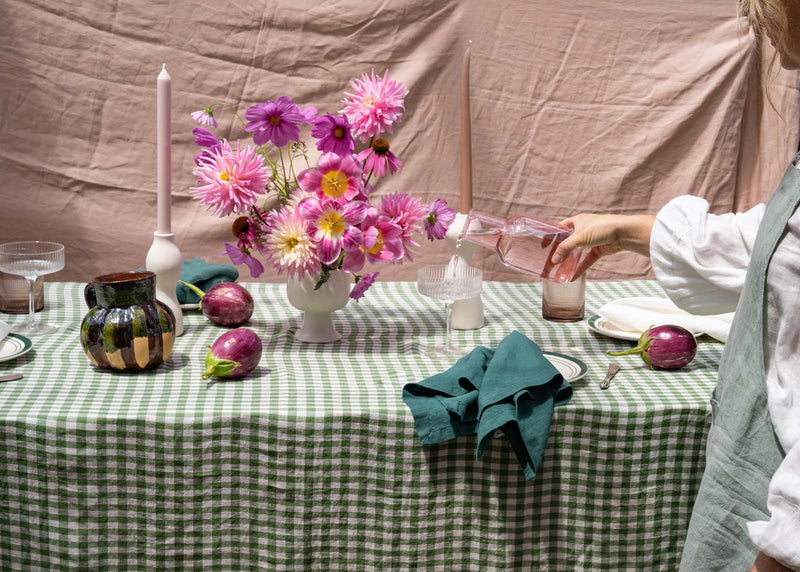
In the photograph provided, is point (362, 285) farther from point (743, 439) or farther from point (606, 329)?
point (743, 439)

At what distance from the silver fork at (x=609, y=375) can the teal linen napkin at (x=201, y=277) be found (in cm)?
78

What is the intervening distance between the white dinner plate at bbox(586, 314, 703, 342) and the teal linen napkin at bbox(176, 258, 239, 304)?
27.7 inches

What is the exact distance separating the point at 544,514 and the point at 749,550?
0.32m

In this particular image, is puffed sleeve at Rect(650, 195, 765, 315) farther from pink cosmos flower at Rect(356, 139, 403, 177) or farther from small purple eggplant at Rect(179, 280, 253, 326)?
small purple eggplant at Rect(179, 280, 253, 326)

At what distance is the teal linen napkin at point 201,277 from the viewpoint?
1.74 metres

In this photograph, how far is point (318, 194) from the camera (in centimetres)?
141

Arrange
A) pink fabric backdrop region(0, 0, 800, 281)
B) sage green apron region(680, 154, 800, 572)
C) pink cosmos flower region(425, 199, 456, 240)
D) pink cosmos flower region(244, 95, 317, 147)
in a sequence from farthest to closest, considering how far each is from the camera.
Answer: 1. pink fabric backdrop region(0, 0, 800, 281)
2. pink cosmos flower region(425, 199, 456, 240)
3. pink cosmos flower region(244, 95, 317, 147)
4. sage green apron region(680, 154, 800, 572)

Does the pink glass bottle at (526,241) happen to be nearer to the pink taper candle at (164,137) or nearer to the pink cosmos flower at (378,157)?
the pink cosmos flower at (378,157)

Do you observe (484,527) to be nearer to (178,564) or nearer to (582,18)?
(178,564)

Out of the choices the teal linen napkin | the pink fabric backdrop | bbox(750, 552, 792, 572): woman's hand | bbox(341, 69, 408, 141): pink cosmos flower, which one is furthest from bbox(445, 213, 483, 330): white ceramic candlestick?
the pink fabric backdrop

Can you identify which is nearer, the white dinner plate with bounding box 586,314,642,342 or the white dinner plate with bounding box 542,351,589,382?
the white dinner plate with bounding box 542,351,589,382

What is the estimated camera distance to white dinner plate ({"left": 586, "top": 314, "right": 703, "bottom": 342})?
155 centimetres

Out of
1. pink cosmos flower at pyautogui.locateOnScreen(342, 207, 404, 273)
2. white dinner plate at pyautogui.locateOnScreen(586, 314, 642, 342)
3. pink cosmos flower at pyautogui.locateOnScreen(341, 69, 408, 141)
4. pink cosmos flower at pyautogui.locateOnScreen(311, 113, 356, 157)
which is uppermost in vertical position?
pink cosmos flower at pyautogui.locateOnScreen(341, 69, 408, 141)

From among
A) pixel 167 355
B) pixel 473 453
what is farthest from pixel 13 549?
pixel 473 453
